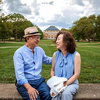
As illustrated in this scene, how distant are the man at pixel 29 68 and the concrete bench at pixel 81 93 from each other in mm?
188

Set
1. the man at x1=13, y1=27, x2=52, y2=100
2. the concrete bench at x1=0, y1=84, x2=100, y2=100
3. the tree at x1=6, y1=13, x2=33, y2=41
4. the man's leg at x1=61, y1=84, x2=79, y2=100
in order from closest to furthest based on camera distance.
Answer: the man's leg at x1=61, y1=84, x2=79, y2=100 → the man at x1=13, y1=27, x2=52, y2=100 → the concrete bench at x1=0, y1=84, x2=100, y2=100 → the tree at x1=6, y1=13, x2=33, y2=41

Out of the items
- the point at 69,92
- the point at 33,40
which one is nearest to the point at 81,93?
the point at 69,92

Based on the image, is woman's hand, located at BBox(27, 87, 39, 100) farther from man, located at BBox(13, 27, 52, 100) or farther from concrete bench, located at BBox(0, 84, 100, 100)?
concrete bench, located at BBox(0, 84, 100, 100)

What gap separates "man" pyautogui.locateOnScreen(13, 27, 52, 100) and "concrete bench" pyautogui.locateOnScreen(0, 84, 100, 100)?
19 cm

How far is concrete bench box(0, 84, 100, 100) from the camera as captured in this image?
13.4ft

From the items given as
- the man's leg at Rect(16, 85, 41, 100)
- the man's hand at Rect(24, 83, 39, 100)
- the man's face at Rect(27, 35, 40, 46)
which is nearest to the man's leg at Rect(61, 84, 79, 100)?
the man's hand at Rect(24, 83, 39, 100)

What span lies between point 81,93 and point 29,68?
3.00ft

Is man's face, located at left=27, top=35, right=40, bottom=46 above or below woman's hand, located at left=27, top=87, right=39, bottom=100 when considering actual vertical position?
above

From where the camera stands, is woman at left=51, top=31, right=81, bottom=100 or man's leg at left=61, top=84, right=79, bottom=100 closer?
man's leg at left=61, top=84, right=79, bottom=100

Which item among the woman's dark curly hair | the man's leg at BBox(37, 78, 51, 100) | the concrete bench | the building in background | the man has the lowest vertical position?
the building in background

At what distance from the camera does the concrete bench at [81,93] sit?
4070mm

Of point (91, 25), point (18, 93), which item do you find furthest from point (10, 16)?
point (18, 93)

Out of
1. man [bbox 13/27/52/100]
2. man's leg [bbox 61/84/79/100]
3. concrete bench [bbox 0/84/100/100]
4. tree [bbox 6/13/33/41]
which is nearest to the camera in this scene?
man's leg [bbox 61/84/79/100]

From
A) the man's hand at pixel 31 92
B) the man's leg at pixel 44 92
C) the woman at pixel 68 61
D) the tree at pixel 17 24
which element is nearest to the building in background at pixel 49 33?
the tree at pixel 17 24
